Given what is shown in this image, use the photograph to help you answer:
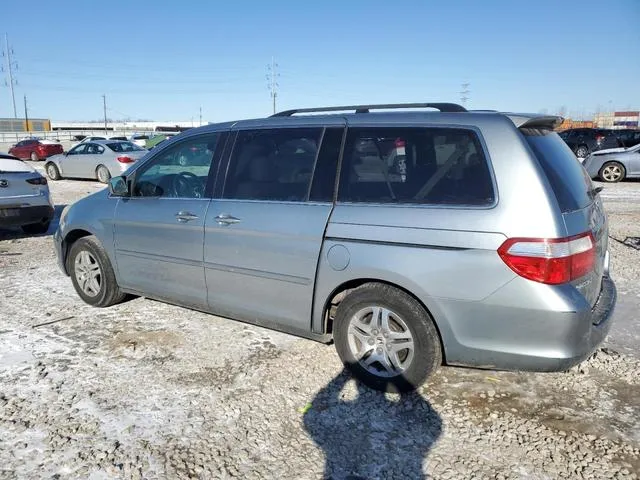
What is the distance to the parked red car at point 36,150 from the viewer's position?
1191 inches

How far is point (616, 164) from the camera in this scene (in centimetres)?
1622

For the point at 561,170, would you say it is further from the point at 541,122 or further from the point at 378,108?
the point at 378,108

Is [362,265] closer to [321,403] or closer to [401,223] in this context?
[401,223]

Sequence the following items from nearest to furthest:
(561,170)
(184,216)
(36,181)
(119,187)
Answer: (561,170) → (184,216) → (119,187) → (36,181)

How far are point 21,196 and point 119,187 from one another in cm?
445

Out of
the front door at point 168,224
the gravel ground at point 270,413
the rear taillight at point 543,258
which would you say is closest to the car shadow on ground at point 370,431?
the gravel ground at point 270,413

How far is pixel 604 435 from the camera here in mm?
2920

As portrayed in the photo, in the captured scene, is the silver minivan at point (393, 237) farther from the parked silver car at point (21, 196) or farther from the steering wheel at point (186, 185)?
the parked silver car at point (21, 196)

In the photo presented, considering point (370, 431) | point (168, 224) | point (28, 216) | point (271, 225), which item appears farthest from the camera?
point (28, 216)

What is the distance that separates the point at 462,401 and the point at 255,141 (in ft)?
7.95

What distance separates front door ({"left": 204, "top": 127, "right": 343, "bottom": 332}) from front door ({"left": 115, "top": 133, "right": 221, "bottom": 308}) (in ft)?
0.61

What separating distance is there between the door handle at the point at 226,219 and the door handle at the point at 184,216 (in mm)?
264

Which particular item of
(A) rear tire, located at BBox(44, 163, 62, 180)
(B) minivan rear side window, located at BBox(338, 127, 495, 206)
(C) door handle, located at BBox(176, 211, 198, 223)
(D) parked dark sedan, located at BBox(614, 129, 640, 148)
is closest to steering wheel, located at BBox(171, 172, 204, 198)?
(C) door handle, located at BBox(176, 211, 198, 223)

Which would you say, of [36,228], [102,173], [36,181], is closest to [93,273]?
[36,181]
